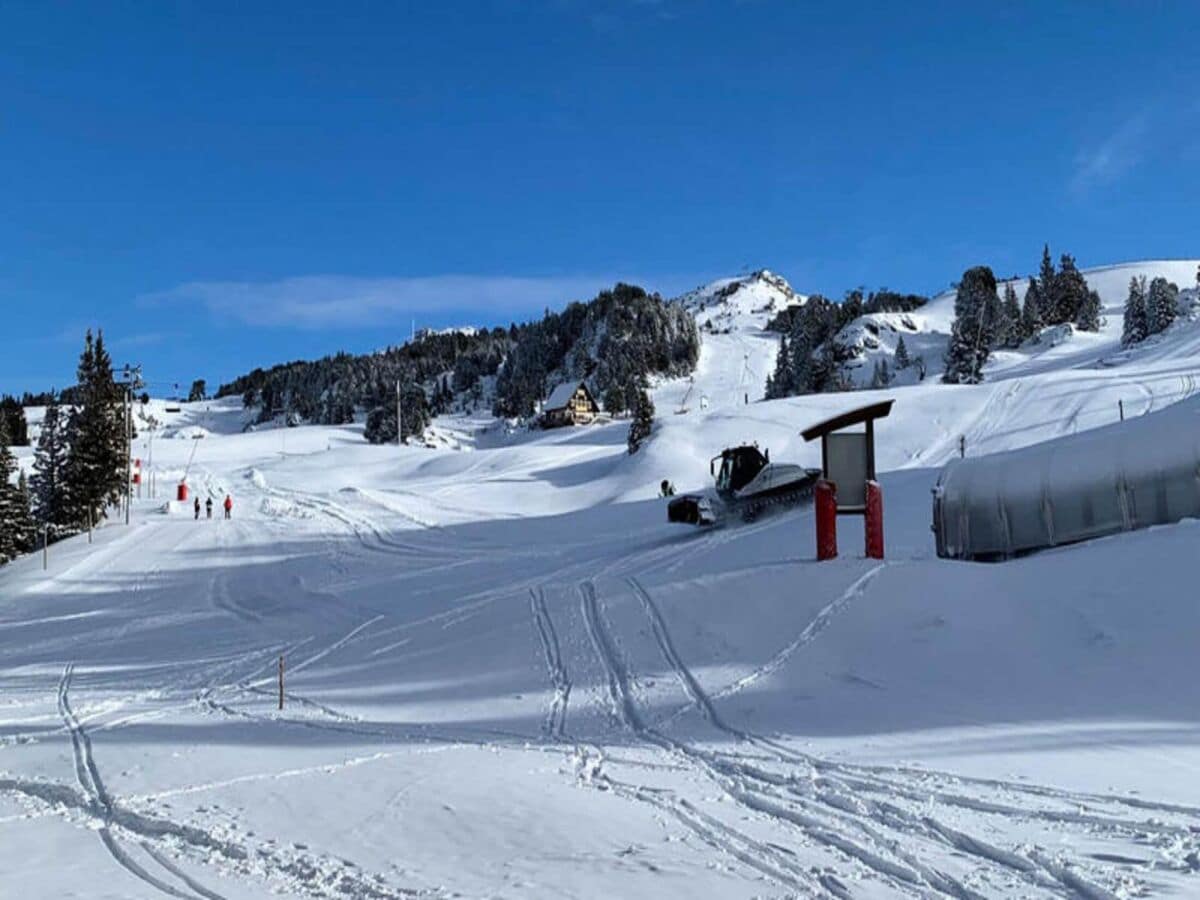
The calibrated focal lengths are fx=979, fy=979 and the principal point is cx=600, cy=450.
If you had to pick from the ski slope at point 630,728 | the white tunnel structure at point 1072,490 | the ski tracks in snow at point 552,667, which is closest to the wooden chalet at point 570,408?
the ski slope at point 630,728

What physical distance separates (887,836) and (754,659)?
6.93 m

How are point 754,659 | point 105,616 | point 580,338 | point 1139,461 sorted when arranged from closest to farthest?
point 754,659 < point 1139,461 < point 105,616 < point 580,338

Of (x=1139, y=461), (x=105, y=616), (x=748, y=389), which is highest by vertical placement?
(x=748, y=389)

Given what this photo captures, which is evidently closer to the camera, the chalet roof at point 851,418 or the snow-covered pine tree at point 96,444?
the chalet roof at point 851,418

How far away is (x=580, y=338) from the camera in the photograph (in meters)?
180

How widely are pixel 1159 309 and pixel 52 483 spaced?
3722 inches

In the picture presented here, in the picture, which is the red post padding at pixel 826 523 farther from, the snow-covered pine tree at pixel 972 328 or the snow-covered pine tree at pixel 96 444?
the snow-covered pine tree at pixel 972 328

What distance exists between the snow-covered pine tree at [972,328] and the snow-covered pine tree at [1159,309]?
1498 cm

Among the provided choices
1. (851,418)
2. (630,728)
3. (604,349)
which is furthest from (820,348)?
(630,728)

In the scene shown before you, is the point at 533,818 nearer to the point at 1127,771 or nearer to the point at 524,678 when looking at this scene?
the point at 1127,771

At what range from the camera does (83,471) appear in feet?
164

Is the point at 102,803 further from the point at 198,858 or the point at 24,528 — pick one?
the point at 24,528

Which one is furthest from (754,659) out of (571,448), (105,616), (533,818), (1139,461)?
(571,448)

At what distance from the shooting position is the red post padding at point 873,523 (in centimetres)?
1739
